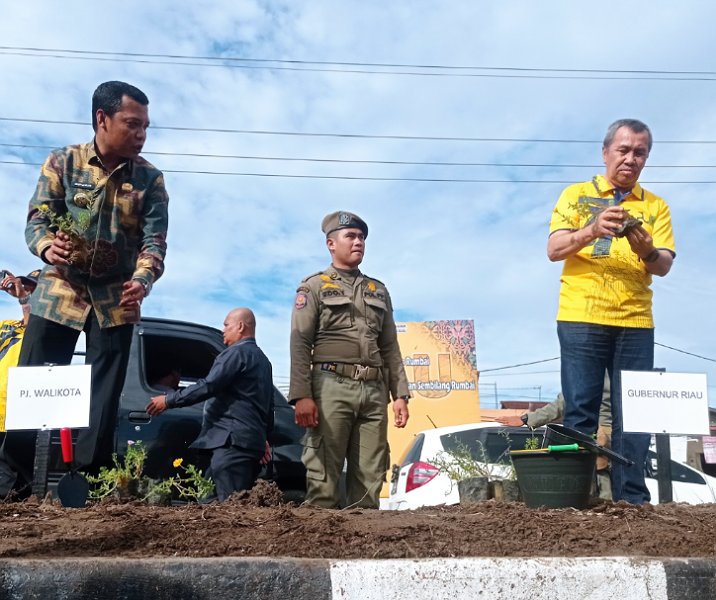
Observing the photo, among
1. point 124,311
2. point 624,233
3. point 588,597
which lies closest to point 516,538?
point 588,597

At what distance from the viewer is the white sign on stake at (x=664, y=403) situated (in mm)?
3314

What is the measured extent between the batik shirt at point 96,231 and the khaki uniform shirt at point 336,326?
0.92m

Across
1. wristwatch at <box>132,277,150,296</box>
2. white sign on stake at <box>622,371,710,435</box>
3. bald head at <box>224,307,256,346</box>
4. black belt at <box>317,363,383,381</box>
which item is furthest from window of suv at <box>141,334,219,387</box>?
white sign on stake at <box>622,371,710,435</box>

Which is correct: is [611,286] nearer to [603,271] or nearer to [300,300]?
[603,271]

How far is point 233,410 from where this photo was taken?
14.9 ft

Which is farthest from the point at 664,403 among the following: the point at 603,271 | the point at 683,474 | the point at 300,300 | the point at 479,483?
the point at 683,474

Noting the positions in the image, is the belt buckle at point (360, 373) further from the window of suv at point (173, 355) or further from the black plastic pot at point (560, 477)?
the window of suv at point (173, 355)

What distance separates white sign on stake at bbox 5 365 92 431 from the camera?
3.22 meters

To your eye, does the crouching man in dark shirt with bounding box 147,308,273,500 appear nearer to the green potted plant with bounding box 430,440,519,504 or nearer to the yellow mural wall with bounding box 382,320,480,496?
the green potted plant with bounding box 430,440,519,504

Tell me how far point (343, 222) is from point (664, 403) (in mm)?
2072

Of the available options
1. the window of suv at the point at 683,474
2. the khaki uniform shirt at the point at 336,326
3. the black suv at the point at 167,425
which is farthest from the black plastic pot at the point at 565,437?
the window of suv at the point at 683,474

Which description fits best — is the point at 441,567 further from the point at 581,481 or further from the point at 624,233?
the point at 624,233

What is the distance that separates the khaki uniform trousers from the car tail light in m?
3.34

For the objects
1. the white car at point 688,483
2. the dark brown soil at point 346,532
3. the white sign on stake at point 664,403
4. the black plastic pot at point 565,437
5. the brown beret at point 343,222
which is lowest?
the white car at point 688,483
